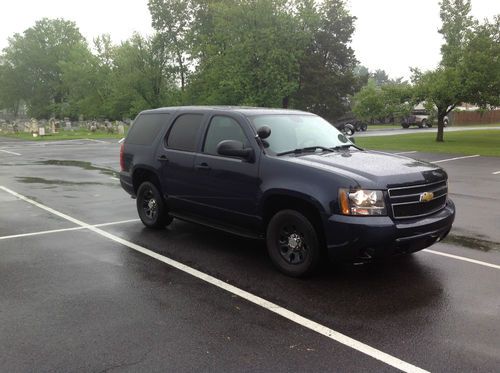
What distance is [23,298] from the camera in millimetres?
4504

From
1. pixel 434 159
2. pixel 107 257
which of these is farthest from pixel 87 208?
pixel 434 159

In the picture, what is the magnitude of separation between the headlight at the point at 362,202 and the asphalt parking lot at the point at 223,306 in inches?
32.8

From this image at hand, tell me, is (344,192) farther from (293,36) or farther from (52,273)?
(293,36)

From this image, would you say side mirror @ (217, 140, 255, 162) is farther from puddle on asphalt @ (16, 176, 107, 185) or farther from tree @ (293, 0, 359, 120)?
tree @ (293, 0, 359, 120)

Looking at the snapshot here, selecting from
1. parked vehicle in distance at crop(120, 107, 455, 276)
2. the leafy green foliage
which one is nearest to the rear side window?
parked vehicle in distance at crop(120, 107, 455, 276)

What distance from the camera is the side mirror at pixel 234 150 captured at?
208 inches

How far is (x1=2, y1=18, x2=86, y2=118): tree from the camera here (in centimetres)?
7688

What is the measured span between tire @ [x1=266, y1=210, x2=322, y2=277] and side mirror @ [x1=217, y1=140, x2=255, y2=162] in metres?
0.77

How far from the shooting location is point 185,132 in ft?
21.4

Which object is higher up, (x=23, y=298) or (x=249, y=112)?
(x=249, y=112)

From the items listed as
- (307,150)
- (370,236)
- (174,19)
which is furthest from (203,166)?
(174,19)

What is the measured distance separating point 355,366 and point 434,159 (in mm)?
16509

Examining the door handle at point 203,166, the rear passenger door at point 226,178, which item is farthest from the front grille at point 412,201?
the door handle at point 203,166

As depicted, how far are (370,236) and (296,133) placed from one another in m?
1.93
